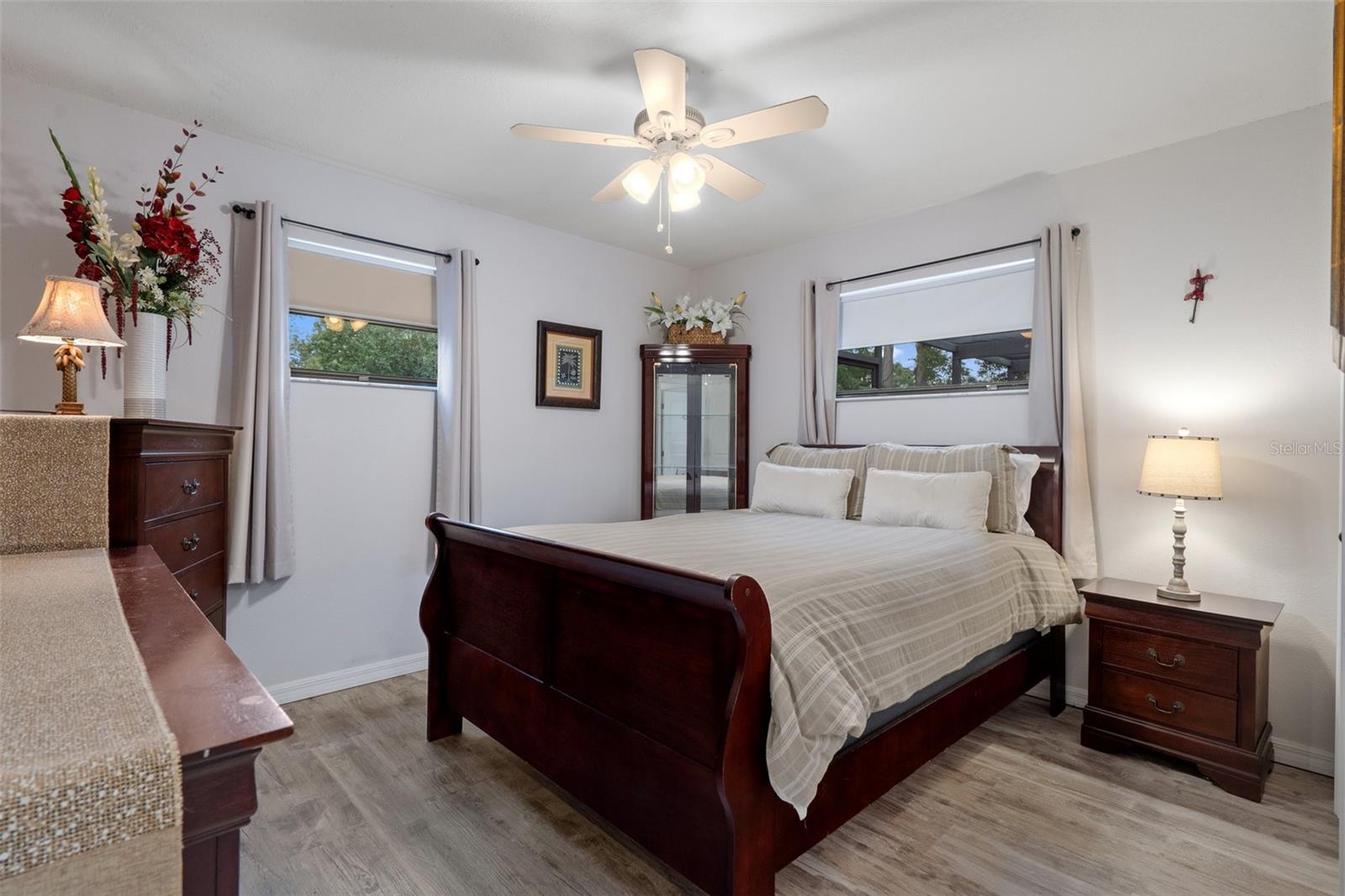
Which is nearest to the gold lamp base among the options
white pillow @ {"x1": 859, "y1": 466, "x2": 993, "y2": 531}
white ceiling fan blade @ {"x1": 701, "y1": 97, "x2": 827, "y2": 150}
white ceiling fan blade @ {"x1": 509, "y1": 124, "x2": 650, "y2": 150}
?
white ceiling fan blade @ {"x1": 509, "y1": 124, "x2": 650, "y2": 150}

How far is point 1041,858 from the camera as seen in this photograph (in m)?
1.89

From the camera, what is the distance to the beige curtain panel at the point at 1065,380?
3.05 metres

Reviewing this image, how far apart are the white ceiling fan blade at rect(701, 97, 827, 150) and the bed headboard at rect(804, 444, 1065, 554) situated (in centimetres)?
206

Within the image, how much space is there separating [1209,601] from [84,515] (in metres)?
3.62

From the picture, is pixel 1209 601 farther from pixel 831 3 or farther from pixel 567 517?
pixel 567 517

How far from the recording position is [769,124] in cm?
215

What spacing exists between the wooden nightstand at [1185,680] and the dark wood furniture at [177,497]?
335 centimetres

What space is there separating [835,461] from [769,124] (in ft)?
6.82

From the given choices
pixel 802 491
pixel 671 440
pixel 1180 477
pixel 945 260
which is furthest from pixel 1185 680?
pixel 671 440

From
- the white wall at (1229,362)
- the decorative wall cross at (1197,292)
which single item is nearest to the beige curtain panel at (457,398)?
the white wall at (1229,362)

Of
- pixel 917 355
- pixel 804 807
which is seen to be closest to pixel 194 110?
pixel 804 807

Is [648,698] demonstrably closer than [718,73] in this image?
Yes

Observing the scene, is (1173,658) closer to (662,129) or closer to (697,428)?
(662,129)

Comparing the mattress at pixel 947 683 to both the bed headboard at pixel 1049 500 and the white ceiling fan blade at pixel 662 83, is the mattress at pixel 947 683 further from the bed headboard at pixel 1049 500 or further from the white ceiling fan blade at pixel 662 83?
the white ceiling fan blade at pixel 662 83
